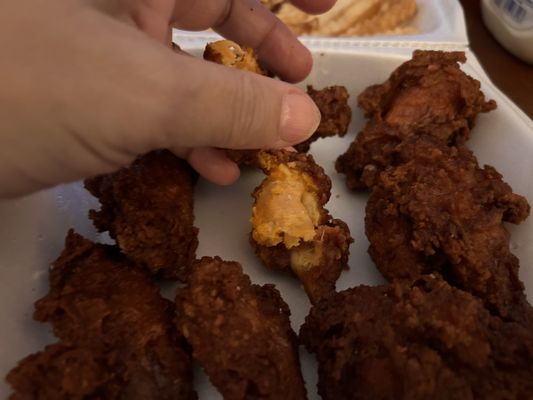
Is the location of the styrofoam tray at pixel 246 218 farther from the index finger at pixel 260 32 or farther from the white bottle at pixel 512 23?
the white bottle at pixel 512 23

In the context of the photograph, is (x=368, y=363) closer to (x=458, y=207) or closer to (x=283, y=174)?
(x=458, y=207)

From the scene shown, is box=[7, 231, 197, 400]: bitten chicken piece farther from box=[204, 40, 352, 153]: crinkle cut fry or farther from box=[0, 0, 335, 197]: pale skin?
box=[204, 40, 352, 153]: crinkle cut fry

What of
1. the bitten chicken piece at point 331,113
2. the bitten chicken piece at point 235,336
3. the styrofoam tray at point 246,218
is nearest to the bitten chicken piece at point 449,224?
the styrofoam tray at point 246,218

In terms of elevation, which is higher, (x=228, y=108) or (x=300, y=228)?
(x=228, y=108)

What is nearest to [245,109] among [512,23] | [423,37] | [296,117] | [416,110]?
[296,117]

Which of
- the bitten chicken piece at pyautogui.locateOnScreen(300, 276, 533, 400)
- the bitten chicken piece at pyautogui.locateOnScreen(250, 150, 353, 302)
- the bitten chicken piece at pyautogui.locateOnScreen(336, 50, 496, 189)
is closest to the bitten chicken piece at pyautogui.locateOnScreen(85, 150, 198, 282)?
the bitten chicken piece at pyautogui.locateOnScreen(250, 150, 353, 302)

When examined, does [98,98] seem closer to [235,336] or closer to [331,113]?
[235,336]
